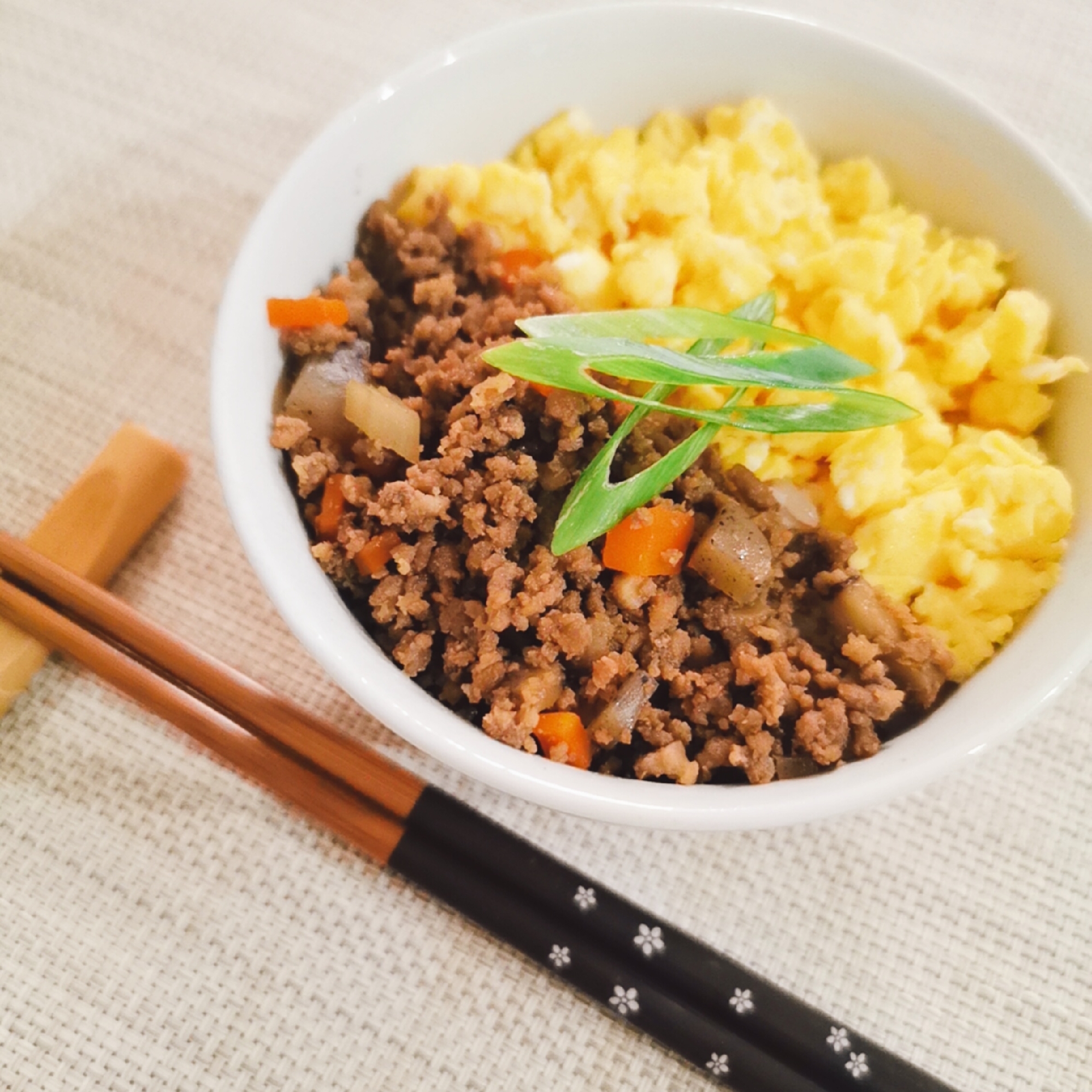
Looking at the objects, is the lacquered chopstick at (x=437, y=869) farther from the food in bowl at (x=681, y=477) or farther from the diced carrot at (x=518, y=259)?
the diced carrot at (x=518, y=259)

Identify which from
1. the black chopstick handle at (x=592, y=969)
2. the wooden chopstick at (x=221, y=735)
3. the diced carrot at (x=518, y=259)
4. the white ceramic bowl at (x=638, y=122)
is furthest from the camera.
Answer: the diced carrot at (x=518, y=259)

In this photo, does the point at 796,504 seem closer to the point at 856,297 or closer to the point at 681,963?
the point at 856,297

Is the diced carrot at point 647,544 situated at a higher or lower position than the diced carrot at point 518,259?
lower

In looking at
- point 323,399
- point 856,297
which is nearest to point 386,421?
point 323,399

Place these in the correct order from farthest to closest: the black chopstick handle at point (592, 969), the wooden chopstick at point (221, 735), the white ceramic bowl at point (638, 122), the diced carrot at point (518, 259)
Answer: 1. the diced carrot at point (518, 259)
2. the wooden chopstick at point (221, 735)
3. the black chopstick handle at point (592, 969)
4. the white ceramic bowl at point (638, 122)

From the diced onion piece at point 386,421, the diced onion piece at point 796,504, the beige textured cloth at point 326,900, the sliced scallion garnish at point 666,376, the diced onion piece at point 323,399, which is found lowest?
the beige textured cloth at point 326,900

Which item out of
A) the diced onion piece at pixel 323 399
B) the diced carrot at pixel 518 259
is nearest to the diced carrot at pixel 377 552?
the diced onion piece at pixel 323 399
